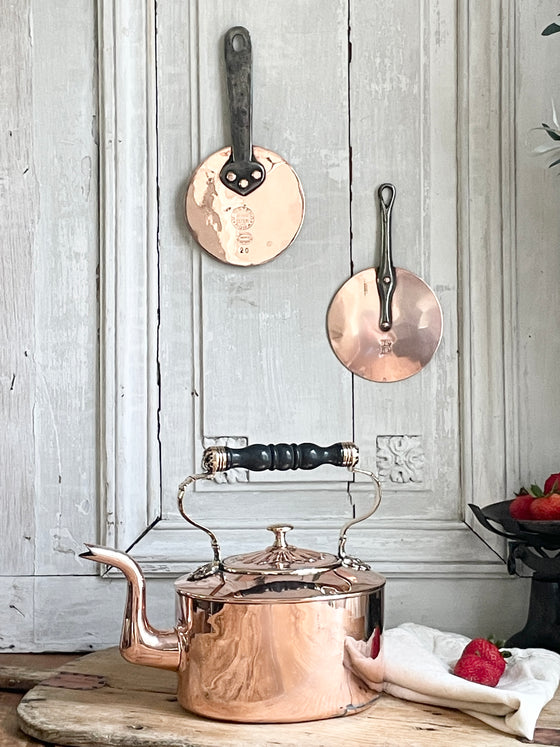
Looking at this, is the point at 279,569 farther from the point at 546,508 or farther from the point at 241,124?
the point at 241,124

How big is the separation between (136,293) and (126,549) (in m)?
0.37

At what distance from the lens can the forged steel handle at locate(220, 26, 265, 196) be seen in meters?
1.35

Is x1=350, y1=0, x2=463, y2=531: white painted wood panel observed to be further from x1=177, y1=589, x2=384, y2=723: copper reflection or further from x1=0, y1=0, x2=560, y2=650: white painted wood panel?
x1=177, y1=589, x2=384, y2=723: copper reflection

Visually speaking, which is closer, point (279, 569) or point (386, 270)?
point (279, 569)

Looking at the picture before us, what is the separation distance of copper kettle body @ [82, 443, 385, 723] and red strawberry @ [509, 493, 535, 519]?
0.26 m

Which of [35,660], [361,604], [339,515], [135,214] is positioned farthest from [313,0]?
[35,660]

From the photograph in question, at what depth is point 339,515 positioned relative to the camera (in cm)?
135

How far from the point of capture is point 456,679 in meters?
1.00

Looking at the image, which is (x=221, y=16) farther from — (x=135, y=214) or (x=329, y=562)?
(x=329, y=562)

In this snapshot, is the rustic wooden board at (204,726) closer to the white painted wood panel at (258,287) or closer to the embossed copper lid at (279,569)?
the embossed copper lid at (279,569)

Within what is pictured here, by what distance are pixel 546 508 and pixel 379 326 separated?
358mm

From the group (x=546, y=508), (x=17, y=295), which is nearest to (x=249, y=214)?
(x=17, y=295)

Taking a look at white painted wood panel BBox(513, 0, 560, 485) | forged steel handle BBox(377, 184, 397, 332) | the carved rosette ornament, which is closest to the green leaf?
white painted wood panel BBox(513, 0, 560, 485)

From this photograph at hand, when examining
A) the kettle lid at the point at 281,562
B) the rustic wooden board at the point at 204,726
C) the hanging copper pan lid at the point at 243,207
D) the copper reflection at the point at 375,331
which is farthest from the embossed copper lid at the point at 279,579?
the hanging copper pan lid at the point at 243,207
